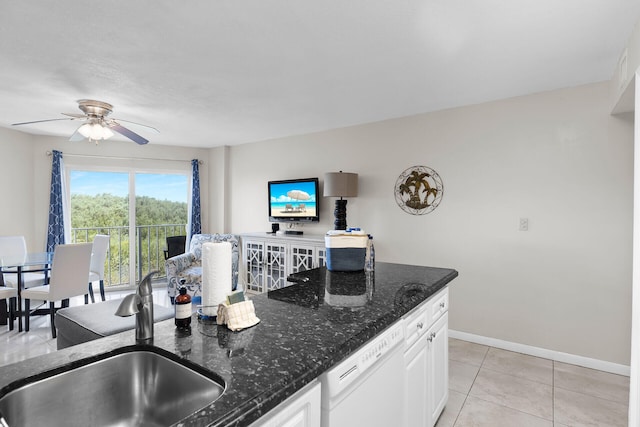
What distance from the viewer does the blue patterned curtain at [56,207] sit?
15.8 feet

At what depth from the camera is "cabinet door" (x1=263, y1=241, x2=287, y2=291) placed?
4621 mm

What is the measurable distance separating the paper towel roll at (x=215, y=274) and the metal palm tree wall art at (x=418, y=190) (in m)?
2.85

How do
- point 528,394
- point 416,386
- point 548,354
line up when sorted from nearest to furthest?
1. point 416,386
2. point 528,394
3. point 548,354

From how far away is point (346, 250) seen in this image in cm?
219

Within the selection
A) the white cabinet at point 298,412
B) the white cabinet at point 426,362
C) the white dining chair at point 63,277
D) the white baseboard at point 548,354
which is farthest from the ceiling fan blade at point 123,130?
the white baseboard at point 548,354

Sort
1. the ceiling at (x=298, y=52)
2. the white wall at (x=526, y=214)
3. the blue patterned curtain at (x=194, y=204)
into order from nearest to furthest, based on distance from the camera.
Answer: the ceiling at (x=298, y=52) → the white wall at (x=526, y=214) → the blue patterned curtain at (x=194, y=204)

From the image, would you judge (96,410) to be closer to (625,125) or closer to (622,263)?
(622,263)

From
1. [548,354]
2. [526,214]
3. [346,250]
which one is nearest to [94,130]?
[346,250]

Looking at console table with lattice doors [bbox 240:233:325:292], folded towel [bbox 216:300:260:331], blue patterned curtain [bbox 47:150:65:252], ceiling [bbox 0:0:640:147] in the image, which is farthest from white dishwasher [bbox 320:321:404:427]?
blue patterned curtain [bbox 47:150:65:252]

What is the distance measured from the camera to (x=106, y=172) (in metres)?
5.35

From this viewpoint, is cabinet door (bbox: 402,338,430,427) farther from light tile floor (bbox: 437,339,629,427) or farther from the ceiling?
the ceiling

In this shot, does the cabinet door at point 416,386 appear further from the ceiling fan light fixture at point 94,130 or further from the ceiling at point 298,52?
the ceiling fan light fixture at point 94,130

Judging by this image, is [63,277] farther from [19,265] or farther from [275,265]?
[275,265]

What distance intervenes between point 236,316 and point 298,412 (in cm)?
41
